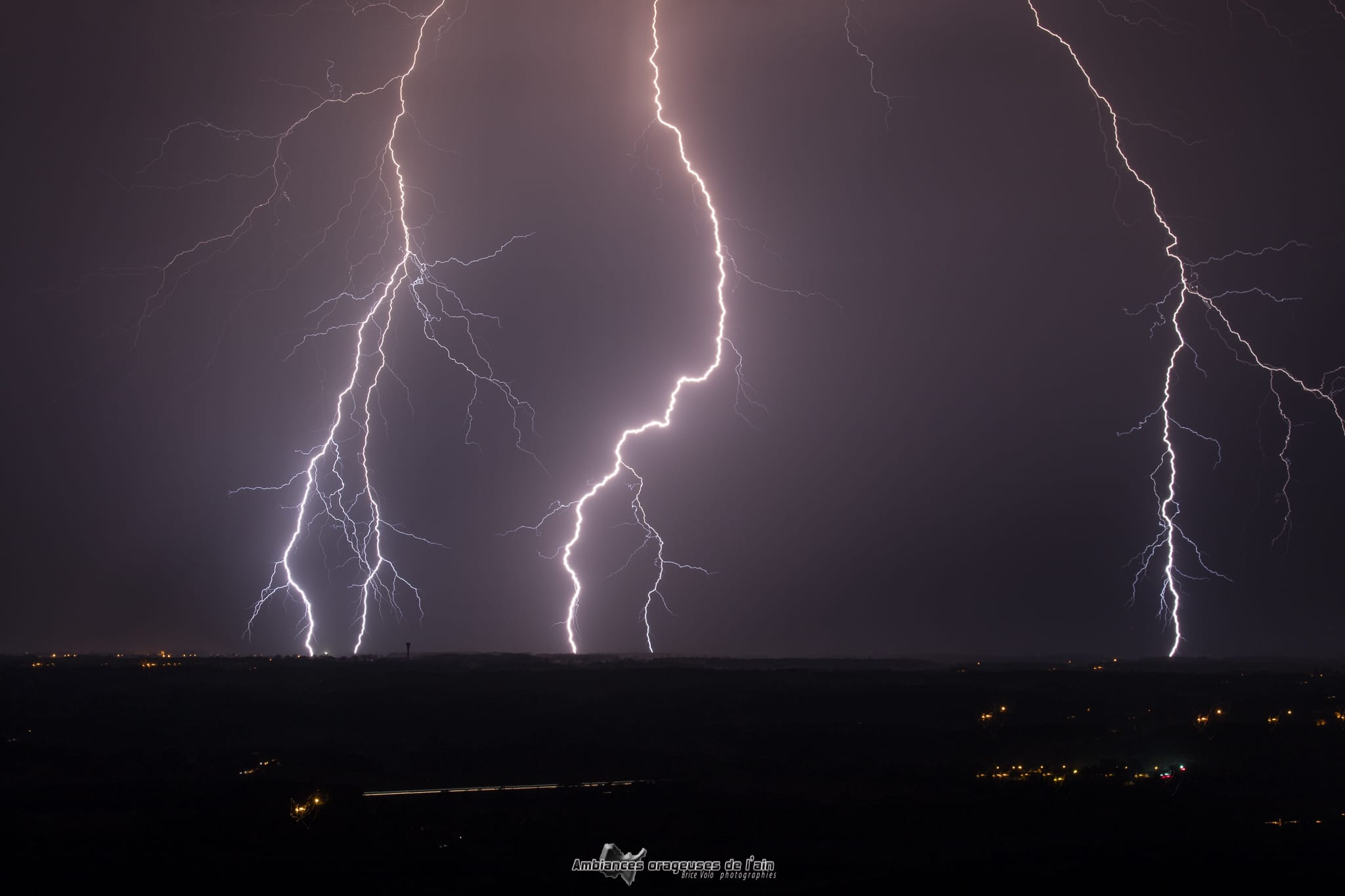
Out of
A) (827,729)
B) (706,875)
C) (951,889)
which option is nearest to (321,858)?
(706,875)

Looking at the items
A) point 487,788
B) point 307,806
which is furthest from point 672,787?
point 307,806

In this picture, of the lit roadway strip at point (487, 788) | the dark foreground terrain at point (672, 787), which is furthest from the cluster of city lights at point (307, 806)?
the lit roadway strip at point (487, 788)

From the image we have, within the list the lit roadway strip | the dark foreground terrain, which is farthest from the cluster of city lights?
the lit roadway strip

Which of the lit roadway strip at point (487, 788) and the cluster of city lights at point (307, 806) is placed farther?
the lit roadway strip at point (487, 788)

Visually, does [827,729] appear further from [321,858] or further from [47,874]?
[47,874]

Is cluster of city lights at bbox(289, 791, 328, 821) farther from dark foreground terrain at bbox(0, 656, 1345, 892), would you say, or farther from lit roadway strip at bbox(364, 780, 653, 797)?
lit roadway strip at bbox(364, 780, 653, 797)

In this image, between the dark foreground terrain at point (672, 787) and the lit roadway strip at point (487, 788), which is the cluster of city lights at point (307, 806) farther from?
the lit roadway strip at point (487, 788)
